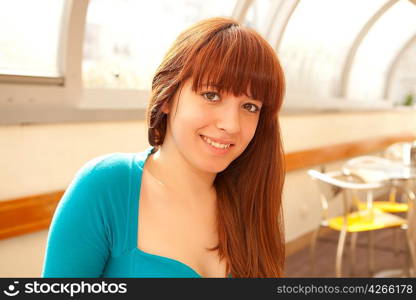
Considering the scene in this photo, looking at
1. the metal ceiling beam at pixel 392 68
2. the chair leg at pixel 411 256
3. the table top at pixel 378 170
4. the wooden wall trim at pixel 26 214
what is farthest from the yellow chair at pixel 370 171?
the metal ceiling beam at pixel 392 68

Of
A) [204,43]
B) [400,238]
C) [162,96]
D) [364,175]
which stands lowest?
[400,238]

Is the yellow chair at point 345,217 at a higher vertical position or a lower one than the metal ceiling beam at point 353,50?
lower

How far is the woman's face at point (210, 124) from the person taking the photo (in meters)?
1.16

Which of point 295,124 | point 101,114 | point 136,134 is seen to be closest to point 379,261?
point 295,124

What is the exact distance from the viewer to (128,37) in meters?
3.29

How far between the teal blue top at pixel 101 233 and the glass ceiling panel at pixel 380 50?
6.08m

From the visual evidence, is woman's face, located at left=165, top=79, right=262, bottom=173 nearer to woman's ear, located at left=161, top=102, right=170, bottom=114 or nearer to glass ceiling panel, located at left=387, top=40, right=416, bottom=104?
woman's ear, located at left=161, top=102, right=170, bottom=114

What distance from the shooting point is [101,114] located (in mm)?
2844

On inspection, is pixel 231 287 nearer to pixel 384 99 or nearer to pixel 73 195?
pixel 73 195

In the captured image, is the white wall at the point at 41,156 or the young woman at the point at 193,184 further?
the white wall at the point at 41,156

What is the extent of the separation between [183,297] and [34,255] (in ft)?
5.70

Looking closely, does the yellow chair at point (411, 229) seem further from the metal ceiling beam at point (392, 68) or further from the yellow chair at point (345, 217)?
the metal ceiling beam at point (392, 68)

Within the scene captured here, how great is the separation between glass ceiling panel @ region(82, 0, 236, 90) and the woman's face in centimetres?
196

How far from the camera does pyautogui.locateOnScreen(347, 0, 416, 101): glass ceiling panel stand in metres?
7.09
